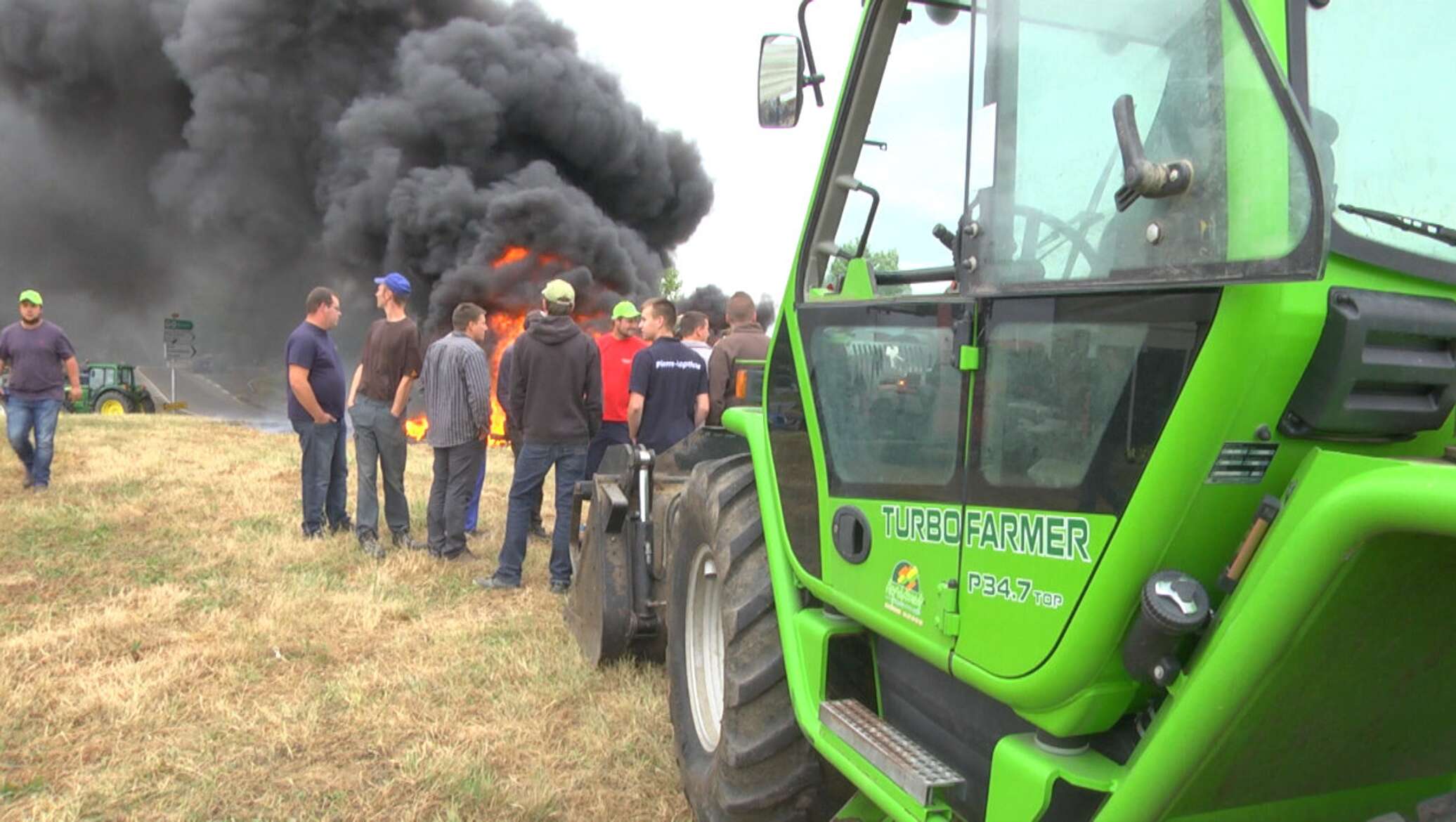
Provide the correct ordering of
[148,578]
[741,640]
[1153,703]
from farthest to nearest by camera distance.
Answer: [148,578], [741,640], [1153,703]

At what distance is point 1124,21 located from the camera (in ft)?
5.51

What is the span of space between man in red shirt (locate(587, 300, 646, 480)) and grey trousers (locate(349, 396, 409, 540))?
4.29 feet

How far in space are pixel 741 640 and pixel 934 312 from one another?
112cm

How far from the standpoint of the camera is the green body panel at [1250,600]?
4.58ft

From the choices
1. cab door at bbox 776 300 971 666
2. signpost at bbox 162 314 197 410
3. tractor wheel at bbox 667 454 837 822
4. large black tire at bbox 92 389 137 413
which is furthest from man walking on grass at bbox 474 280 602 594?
signpost at bbox 162 314 197 410

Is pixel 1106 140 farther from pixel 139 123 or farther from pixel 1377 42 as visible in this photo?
pixel 139 123

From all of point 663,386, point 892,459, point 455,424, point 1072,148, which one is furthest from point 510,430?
point 1072,148

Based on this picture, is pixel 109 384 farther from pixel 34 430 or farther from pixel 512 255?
pixel 34 430

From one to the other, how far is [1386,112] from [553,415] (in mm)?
4774

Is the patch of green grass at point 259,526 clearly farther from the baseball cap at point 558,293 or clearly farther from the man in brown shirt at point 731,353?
Answer: the man in brown shirt at point 731,353

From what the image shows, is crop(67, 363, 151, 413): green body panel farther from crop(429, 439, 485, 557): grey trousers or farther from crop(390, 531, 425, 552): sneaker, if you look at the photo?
crop(429, 439, 485, 557): grey trousers

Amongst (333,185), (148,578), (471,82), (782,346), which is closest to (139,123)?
(333,185)

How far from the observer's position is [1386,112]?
63.2 inches


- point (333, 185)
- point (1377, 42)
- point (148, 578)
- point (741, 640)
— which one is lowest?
point (148, 578)
